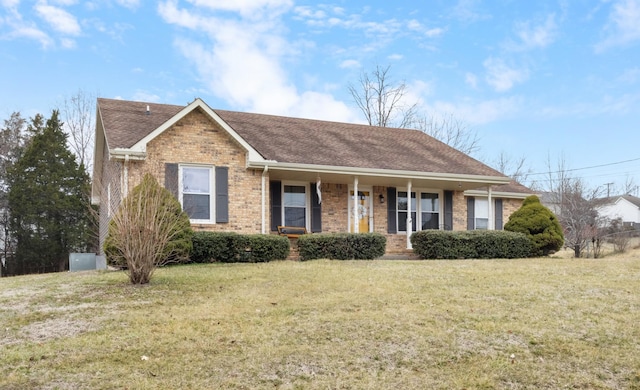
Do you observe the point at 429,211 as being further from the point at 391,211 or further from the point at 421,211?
the point at 391,211

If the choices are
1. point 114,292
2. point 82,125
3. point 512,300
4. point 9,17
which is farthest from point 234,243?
point 82,125

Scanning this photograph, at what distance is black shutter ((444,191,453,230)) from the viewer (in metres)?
19.4

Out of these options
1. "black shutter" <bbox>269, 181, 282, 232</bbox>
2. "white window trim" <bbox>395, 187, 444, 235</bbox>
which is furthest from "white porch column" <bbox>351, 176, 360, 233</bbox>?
"black shutter" <bbox>269, 181, 282, 232</bbox>

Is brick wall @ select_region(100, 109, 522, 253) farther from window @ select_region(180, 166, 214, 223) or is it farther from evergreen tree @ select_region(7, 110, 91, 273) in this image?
evergreen tree @ select_region(7, 110, 91, 273)

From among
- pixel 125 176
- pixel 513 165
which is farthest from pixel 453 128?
pixel 125 176

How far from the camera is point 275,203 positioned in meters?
16.5

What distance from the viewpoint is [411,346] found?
5918 mm

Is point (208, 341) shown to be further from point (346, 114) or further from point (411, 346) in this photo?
point (346, 114)

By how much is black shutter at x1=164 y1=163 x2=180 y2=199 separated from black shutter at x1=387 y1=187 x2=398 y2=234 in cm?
773

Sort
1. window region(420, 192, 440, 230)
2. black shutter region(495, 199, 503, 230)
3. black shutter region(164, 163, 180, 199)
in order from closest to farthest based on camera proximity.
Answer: black shutter region(164, 163, 180, 199) → window region(420, 192, 440, 230) → black shutter region(495, 199, 503, 230)

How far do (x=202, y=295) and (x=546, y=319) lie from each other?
532cm

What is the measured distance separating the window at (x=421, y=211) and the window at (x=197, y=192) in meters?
7.32

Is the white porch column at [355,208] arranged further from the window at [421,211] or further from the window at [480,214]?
the window at [480,214]

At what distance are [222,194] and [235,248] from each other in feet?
6.21
